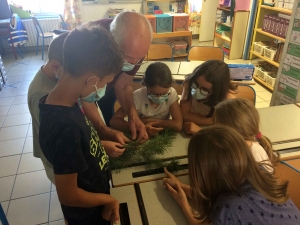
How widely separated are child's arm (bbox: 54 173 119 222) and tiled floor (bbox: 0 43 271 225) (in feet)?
3.91

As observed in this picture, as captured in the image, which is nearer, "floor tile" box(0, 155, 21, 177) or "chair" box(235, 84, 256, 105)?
"chair" box(235, 84, 256, 105)

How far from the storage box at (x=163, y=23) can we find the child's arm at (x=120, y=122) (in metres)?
3.72

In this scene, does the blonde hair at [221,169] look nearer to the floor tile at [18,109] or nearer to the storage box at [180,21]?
the floor tile at [18,109]

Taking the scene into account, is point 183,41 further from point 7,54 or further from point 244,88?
point 7,54

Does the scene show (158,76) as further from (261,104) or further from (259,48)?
(259,48)

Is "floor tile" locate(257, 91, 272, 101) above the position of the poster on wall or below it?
below

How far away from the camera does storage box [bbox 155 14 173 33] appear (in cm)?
506

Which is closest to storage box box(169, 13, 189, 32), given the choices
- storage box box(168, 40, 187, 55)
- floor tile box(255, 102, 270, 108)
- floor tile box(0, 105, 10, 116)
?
storage box box(168, 40, 187, 55)

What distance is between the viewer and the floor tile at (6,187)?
2.29 m

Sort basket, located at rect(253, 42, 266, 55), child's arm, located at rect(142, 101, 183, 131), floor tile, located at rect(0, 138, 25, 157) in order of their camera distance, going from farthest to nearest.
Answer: basket, located at rect(253, 42, 266, 55) < floor tile, located at rect(0, 138, 25, 157) < child's arm, located at rect(142, 101, 183, 131)

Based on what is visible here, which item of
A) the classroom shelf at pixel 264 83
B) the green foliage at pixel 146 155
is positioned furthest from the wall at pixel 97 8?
the green foliage at pixel 146 155

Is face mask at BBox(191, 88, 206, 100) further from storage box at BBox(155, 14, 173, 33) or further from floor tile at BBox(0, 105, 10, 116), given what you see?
storage box at BBox(155, 14, 173, 33)

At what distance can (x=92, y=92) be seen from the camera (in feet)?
3.08

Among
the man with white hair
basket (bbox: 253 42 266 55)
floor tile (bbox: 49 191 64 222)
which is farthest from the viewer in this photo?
basket (bbox: 253 42 266 55)
